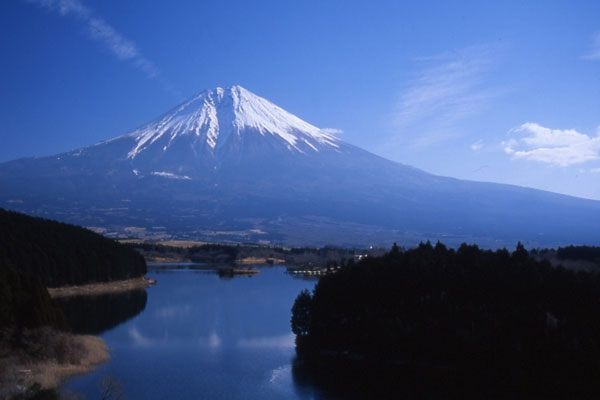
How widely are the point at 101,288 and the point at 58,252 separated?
3.29 meters

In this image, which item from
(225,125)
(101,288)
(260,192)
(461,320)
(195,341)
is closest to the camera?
(461,320)

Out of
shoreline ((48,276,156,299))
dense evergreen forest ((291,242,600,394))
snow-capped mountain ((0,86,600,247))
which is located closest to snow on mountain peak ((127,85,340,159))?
snow-capped mountain ((0,86,600,247))

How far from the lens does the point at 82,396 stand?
39.5 ft

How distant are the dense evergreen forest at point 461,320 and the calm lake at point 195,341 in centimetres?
151

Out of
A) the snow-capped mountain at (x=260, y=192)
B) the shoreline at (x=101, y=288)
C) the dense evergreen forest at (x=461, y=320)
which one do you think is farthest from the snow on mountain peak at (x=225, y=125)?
the dense evergreen forest at (x=461, y=320)

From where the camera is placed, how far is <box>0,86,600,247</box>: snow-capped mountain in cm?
8369

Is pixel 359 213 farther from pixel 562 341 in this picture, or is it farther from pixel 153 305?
pixel 562 341

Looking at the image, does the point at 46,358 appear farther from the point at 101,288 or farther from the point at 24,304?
the point at 101,288

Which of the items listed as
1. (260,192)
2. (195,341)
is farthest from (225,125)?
(195,341)

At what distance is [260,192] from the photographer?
100 m

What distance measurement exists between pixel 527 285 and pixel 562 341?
2.17 meters

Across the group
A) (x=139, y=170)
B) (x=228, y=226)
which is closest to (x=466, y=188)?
(x=228, y=226)

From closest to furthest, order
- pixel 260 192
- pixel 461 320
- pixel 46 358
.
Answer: pixel 46 358
pixel 461 320
pixel 260 192

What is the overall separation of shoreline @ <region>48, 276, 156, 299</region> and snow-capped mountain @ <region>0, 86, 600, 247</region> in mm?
39857
